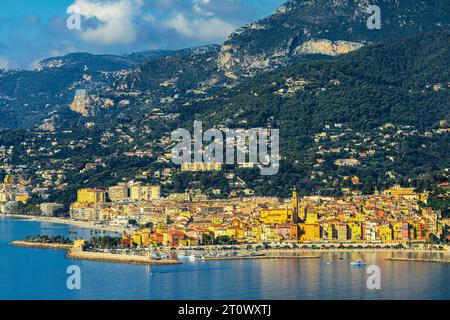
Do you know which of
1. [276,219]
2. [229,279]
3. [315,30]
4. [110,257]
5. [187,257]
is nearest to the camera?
[229,279]

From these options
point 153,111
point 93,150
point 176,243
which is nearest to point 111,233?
point 176,243

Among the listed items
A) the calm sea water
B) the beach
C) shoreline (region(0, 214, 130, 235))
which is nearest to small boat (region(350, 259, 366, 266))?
the calm sea water

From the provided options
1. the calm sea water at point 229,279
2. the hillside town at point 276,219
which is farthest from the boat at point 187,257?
the hillside town at point 276,219

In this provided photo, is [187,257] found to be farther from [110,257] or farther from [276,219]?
[276,219]

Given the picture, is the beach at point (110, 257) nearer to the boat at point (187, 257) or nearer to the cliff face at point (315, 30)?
the boat at point (187, 257)

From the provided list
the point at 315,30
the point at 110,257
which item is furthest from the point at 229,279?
the point at 315,30

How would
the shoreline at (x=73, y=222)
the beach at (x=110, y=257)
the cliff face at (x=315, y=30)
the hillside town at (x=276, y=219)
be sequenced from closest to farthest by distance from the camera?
the beach at (x=110, y=257) < the hillside town at (x=276, y=219) < the shoreline at (x=73, y=222) < the cliff face at (x=315, y=30)

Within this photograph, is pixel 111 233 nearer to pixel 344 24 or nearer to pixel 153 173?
pixel 153 173
